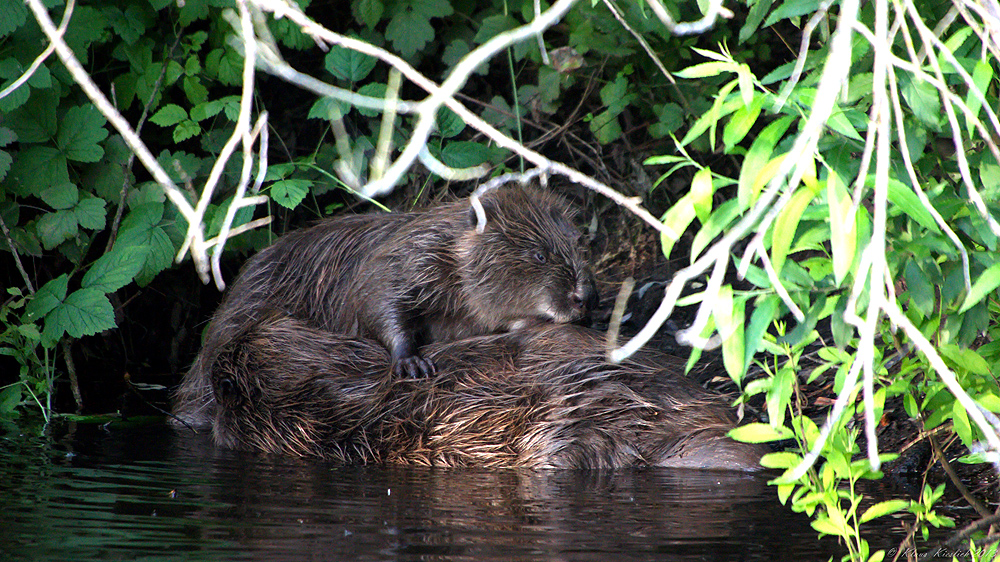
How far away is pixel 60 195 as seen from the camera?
13.1ft

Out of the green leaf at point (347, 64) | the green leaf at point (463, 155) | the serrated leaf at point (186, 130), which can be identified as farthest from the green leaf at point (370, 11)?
the serrated leaf at point (186, 130)

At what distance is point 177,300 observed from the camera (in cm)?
483

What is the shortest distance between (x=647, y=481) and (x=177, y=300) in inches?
110

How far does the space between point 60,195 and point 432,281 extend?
5.14 ft

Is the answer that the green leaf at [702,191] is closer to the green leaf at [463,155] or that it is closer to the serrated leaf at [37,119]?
the green leaf at [463,155]

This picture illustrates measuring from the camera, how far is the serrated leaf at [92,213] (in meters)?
3.95

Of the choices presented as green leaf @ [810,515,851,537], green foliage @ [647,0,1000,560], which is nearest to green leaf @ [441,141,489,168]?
green foliage @ [647,0,1000,560]

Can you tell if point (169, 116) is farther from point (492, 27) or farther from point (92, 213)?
point (492, 27)

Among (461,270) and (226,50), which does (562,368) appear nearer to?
(461,270)

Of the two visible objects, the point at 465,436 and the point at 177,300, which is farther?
the point at 177,300

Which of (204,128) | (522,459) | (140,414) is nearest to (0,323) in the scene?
(140,414)

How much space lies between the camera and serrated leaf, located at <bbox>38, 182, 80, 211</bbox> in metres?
3.99

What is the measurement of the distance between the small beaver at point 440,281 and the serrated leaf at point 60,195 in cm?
76

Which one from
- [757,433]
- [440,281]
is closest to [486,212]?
[440,281]
